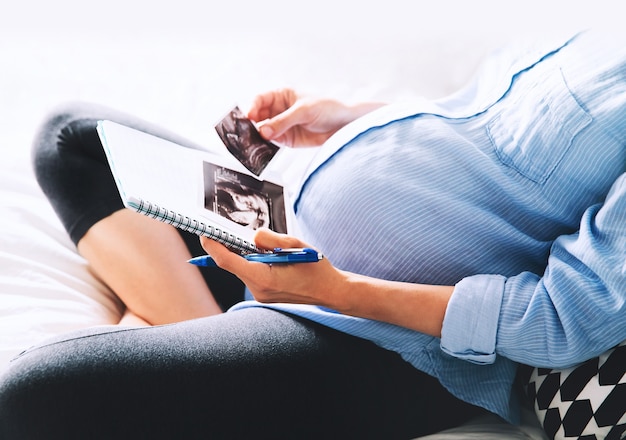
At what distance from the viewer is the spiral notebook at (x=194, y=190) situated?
77 cm

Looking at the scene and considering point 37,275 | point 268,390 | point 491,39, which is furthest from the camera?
point 491,39

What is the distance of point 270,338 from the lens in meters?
0.87

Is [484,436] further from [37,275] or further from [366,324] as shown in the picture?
[37,275]

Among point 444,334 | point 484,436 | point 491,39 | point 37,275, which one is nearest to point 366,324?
point 444,334

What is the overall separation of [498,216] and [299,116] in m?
0.38

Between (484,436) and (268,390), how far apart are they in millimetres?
316

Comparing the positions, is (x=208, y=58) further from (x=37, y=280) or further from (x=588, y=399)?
(x=588, y=399)

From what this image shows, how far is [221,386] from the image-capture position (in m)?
0.81

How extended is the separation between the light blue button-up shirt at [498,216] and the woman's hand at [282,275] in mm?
60

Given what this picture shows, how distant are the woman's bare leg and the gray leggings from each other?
163mm

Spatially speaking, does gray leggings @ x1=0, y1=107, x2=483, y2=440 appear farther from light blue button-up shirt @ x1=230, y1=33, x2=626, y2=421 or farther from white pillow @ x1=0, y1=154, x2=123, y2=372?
white pillow @ x1=0, y1=154, x2=123, y2=372

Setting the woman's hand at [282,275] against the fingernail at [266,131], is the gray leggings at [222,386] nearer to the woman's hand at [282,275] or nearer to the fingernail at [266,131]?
the woman's hand at [282,275]

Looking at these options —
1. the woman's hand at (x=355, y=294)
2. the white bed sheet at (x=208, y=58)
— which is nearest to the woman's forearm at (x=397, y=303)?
the woman's hand at (x=355, y=294)

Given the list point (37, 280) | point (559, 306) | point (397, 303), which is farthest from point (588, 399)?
point (37, 280)
